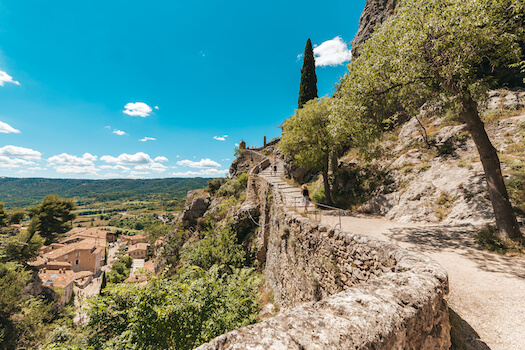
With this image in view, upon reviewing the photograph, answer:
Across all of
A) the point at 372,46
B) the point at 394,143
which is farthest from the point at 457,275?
the point at 394,143

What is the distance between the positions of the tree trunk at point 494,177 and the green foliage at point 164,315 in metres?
8.03

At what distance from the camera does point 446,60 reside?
24.6 ft

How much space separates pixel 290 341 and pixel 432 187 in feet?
38.9

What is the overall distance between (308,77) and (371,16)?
1340cm

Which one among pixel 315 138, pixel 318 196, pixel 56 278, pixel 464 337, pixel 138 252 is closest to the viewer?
pixel 464 337

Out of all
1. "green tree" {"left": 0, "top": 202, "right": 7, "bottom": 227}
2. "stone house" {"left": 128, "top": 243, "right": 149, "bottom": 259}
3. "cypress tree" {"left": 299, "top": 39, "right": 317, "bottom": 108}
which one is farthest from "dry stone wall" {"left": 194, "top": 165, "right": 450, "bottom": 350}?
"stone house" {"left": 128, "top": 243, "right": 149, "bottom": 259}

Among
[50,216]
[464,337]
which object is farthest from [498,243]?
[50,216]

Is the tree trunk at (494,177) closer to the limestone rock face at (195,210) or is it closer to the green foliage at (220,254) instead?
the green foliage at (220,254)

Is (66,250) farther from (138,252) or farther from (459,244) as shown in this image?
(459,244)

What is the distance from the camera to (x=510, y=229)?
19.9 feet

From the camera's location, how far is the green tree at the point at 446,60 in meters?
6.48

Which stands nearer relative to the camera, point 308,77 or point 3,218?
point 3,218

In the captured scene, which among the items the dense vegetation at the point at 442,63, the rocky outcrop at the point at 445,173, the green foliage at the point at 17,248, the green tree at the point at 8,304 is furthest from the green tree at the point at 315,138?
the green foliage at the point at 17,248

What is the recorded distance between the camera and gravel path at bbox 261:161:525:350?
319 centimetres
